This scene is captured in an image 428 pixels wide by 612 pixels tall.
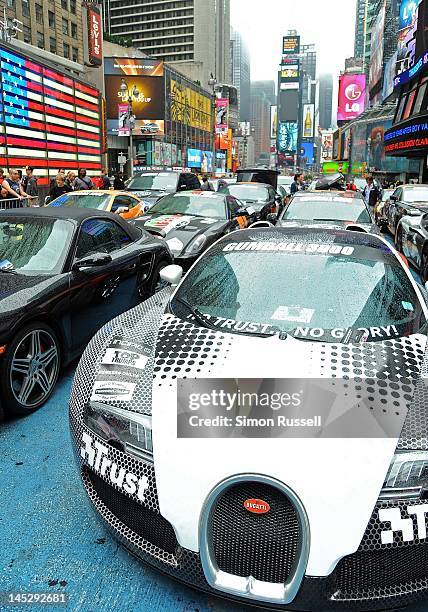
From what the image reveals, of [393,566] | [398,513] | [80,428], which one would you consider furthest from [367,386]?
[80,428]

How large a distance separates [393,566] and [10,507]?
2.06 metres

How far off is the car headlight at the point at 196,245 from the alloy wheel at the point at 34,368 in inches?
149

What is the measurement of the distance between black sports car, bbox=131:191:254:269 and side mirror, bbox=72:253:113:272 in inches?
116

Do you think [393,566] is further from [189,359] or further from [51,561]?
[51,561]

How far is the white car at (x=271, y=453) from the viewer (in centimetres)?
189

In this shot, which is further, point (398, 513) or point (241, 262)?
point (241, 262)

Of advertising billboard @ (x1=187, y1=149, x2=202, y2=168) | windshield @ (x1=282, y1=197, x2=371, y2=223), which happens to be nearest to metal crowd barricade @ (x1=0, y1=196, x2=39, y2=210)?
windshield @ (x1=282, y1=197, x2=371, y2=223)

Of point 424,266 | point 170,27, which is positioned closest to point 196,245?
point 424,266

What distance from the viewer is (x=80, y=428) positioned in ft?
8.14

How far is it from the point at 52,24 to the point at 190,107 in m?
34.8

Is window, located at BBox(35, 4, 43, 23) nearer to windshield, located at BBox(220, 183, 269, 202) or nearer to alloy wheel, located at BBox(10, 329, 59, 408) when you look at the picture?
windshield, located at BBox(220, 183, 269, 202)

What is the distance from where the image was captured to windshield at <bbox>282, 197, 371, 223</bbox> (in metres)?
8.28

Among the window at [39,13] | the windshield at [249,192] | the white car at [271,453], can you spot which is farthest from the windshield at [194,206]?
the window at [39,13]

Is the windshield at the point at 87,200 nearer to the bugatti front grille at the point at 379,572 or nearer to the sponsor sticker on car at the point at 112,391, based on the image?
the sponsor sticker on car at the point at 112,391
